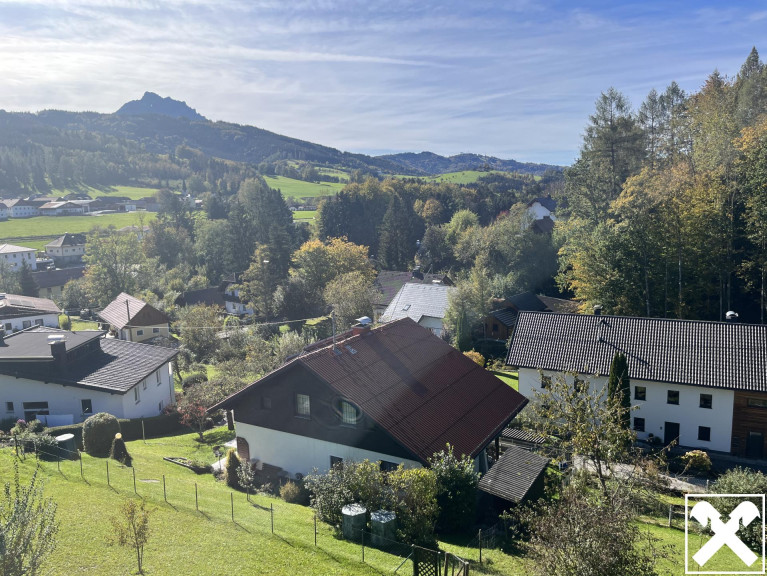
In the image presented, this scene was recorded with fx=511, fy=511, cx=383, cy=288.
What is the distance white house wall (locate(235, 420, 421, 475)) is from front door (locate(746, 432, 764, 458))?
61.6 ft

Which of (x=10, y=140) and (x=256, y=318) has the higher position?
(x=10, y=140)

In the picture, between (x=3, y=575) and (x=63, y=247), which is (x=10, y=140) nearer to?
(x=63, y=247)

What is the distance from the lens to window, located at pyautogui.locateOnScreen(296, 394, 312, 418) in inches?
838

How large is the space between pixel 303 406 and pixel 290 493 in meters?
3.47

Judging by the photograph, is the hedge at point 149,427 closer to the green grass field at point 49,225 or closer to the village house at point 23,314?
the village house at point 23,314

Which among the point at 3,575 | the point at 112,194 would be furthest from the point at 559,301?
the point at 112,194

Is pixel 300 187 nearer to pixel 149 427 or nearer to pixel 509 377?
pixel 509 377

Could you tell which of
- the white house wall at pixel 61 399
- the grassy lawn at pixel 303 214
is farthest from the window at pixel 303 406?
the grassy lawn at pixel 303 214

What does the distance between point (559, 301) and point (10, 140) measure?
730ft

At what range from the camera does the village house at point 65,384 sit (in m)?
29.0

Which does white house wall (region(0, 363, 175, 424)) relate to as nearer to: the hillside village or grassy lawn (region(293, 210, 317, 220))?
the hillside village

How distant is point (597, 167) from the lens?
50.0m

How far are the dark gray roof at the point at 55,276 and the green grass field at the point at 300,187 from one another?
276 ft

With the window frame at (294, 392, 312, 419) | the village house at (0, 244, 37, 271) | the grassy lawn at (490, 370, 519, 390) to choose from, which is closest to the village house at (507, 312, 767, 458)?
the grassy lawn at (490, 370, 519, 390)
